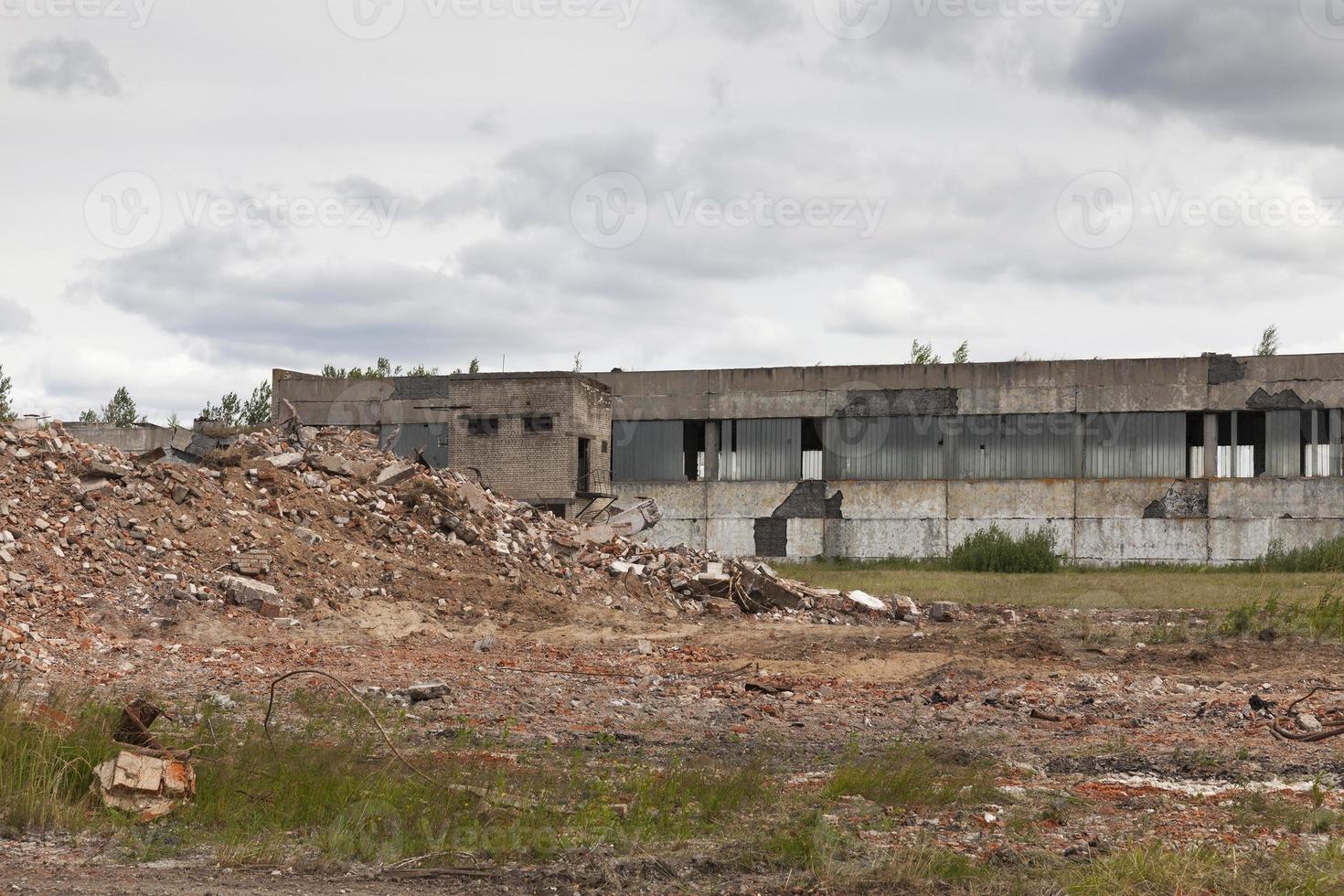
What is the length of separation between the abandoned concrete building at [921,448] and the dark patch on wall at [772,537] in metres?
0.05

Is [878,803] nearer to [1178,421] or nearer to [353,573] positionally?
[353,573]

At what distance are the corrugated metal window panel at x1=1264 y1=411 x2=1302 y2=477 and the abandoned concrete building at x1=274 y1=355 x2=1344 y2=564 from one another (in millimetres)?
30

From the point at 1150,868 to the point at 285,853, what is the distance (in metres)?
3.84

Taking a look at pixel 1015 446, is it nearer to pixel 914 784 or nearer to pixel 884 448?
pixel 884 448

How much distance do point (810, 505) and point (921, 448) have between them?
3.03 meters

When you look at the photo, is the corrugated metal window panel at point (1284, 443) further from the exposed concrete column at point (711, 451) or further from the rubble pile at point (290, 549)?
the rubble pile at point (290, 549)

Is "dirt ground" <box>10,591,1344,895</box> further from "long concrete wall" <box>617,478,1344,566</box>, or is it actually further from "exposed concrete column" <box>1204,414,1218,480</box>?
"exposed concrete column" <box>1204,414,1218,480</box>

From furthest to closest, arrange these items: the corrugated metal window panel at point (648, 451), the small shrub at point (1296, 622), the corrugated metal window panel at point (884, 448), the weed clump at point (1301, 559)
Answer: the corrugated metal window panel at point (648, 451), the corrugated metal window panel at point (884, 448), the weed clump at point (1301, 559), the small shrub at point (1296, 622)

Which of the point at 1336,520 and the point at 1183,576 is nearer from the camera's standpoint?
the point at 1183,576

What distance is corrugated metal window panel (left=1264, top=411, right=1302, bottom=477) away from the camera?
2884 centimetres

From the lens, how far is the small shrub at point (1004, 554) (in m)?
27.9

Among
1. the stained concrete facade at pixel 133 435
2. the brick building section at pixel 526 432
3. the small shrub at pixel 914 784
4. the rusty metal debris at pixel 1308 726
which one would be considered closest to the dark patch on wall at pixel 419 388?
the brick building section at pixel 526 432

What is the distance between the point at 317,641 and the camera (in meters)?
14.0

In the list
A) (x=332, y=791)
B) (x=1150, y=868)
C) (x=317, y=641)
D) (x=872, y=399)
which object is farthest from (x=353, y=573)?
(x=872, y=399)
